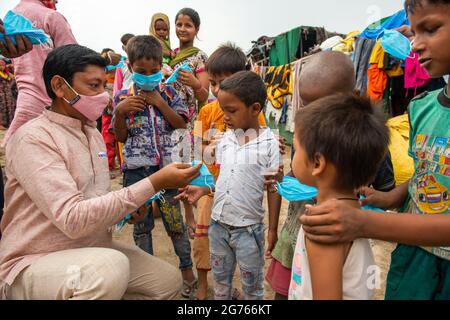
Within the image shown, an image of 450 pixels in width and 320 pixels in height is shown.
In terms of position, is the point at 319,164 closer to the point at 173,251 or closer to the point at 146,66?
the point at 146,66

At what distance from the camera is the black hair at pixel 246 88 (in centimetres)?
204

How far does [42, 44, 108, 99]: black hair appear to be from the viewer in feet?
5.83

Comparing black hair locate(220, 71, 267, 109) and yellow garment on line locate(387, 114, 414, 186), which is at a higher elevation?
black hair locate(220, 71, 267, 109)

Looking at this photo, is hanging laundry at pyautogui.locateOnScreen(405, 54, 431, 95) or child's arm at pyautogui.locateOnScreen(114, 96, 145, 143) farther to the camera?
hanging laundry at pyautogui.locateOnScreen(405, 54, 431, 95)

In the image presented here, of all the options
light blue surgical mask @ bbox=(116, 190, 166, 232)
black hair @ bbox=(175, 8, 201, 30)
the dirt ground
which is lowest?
the dirt ground

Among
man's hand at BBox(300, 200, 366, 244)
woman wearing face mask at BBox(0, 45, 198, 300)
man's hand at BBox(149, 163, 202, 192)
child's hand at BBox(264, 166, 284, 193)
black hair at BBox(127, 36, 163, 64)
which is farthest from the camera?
black hair at BBox(127, 36, 163, 64)

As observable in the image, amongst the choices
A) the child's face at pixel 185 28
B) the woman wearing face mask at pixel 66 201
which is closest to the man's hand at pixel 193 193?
the woman wearing face mask at pixel 66 201

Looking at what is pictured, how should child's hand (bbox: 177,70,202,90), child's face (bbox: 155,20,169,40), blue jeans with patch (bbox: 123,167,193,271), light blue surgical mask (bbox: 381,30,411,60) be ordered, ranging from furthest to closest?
light blue surgical mask (bbox: 381,30,411,60), child's face (bbox: 155,20,169,40), child's hand (bbox: 177,70,202,90), blue jeans with patch (bbox: 123,167,193,271)

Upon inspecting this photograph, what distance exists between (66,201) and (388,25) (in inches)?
194

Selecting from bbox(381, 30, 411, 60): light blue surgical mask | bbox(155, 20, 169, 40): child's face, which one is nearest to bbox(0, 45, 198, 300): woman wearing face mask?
bbox(155, 20, 169, 40): child's face

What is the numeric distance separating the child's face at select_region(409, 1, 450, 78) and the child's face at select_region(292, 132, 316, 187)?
51 centimetres

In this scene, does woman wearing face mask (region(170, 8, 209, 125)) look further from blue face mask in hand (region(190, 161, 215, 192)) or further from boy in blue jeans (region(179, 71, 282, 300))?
blue face mask in hand (region(190, 161, 215, 192))

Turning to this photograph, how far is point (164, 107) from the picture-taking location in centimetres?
254

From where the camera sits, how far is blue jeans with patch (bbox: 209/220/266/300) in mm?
1942
